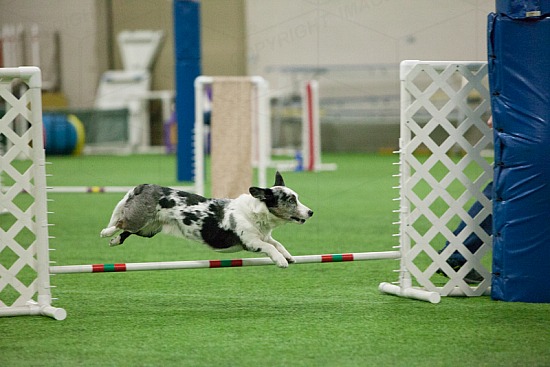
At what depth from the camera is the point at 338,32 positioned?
16.1m

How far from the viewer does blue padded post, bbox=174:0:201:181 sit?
970 cm

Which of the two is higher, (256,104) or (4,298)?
(256,104)

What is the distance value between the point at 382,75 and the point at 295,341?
44.2 feet

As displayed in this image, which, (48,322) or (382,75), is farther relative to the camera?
(382,75)

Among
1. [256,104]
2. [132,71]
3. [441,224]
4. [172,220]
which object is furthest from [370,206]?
[132,71]

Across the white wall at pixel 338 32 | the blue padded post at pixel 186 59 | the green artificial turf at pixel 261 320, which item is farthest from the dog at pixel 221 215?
the white wall at pixel 338 32

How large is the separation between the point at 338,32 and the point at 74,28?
234 inches

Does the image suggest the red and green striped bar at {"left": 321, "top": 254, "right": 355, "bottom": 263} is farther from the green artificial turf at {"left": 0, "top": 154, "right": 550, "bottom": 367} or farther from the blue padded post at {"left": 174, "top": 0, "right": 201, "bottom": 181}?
the blue padded post at {"left": 174, "top": 0, "right": 201, "bottom": 181}

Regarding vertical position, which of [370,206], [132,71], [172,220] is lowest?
[370,206]

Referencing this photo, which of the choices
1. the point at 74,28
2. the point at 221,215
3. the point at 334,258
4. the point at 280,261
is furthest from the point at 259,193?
the point at 74,28

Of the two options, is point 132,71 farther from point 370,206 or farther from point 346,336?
point 346,336

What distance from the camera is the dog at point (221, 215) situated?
3586mm

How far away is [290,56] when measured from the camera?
55.4 ft

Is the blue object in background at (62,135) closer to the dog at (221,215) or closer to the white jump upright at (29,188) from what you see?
the white jump upright at (29,188)
